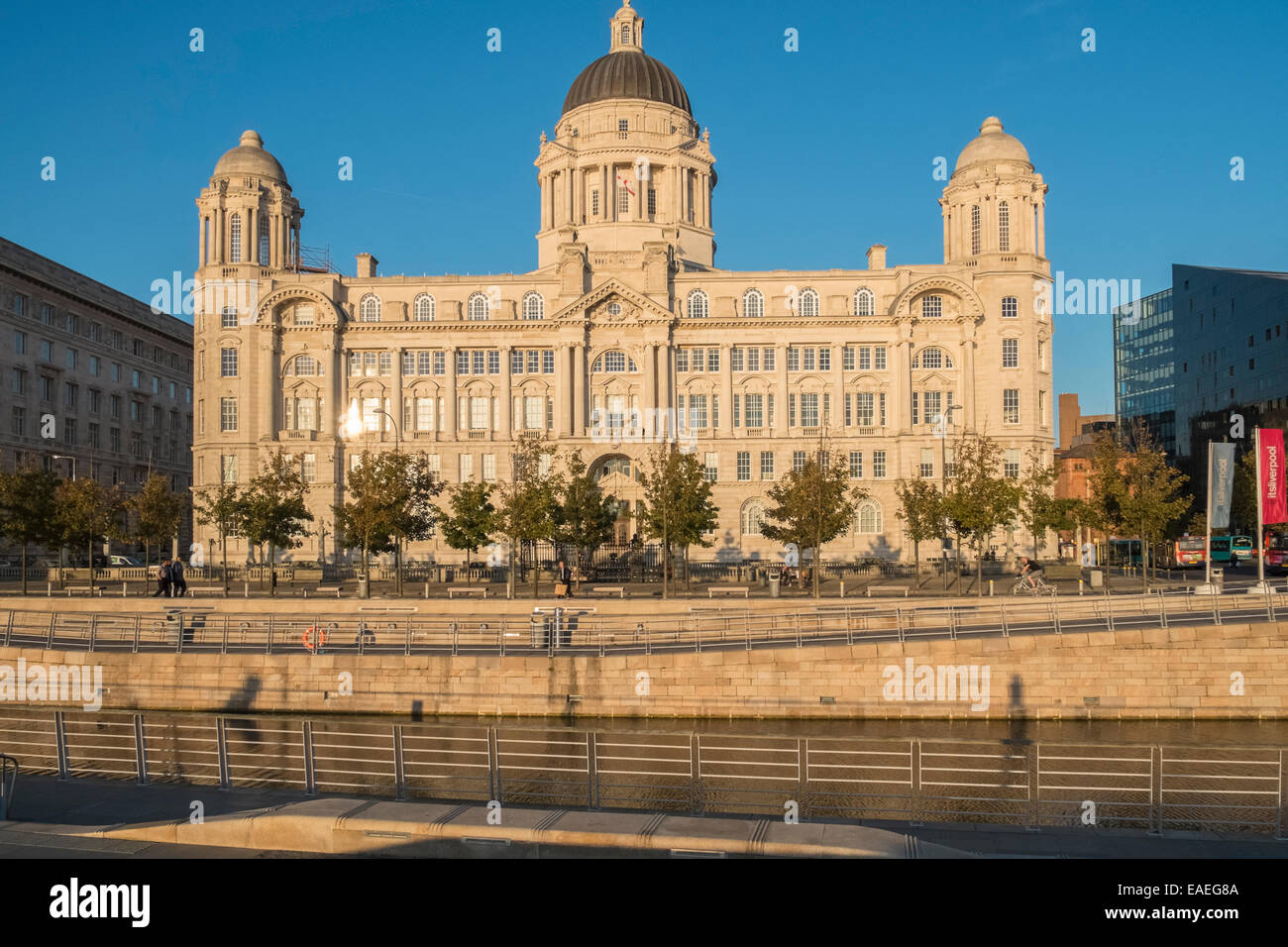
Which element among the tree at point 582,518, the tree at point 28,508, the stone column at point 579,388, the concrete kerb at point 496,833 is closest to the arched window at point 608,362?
the stone column at point 579,388

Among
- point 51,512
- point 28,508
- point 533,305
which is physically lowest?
point 51,512

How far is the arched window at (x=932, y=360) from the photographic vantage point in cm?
7200

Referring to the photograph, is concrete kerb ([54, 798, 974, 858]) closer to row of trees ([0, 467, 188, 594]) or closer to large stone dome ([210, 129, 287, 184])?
row of trees ([0, 467, 188, 594])

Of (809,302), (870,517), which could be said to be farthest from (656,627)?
(809,302)

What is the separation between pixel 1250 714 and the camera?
26453 mm

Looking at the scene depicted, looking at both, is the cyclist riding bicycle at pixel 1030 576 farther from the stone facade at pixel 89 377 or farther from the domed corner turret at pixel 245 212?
the stone facade at pixel 89 377

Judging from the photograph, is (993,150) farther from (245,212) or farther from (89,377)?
(89,377)

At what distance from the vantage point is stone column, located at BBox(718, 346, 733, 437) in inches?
2840

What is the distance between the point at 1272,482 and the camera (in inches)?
1474

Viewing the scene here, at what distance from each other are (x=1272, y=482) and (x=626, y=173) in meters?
59.6

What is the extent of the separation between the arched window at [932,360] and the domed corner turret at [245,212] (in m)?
49.3
